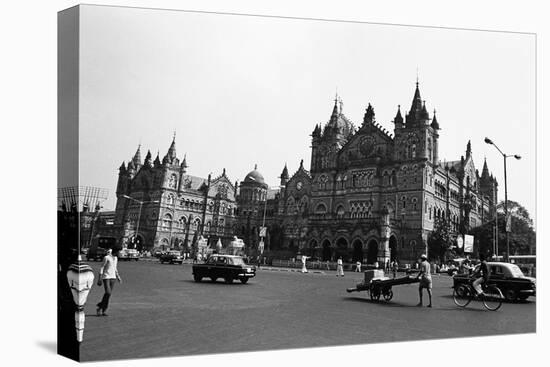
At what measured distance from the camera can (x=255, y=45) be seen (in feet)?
39.3

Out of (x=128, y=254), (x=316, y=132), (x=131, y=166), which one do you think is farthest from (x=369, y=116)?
(x=128, y=254)

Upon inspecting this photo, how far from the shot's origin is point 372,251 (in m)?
15.6

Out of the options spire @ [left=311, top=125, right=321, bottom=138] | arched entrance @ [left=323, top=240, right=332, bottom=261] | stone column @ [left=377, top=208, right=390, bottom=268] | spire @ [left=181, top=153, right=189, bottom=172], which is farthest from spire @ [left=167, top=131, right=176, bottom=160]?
arched entrance @ [left=323, top=240, right=332, bottom=261]

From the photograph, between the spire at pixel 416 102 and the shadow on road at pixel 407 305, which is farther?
the spire at pixel 416 102

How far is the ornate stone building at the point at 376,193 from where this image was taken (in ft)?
51.3

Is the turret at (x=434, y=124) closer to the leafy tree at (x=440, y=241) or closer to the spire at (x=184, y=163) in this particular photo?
the leafy tree at (x=440, y=241)

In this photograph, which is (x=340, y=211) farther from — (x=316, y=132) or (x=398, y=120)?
(x=316, y=132)

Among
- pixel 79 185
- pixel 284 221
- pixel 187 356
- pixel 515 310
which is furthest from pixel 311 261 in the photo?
pixel 79 185

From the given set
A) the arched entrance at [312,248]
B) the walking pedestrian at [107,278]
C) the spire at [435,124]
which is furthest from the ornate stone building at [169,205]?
the spire at [435,124]

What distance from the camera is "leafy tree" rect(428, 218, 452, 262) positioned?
642 inches

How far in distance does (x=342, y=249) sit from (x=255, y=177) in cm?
422

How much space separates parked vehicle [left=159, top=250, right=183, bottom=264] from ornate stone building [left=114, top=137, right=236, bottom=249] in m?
0.24

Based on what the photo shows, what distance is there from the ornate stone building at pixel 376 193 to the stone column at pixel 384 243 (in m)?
0.03

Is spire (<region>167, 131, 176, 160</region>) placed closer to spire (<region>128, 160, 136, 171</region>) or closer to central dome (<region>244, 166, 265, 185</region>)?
spire (<region>128, 160, 136, 171</region>)
